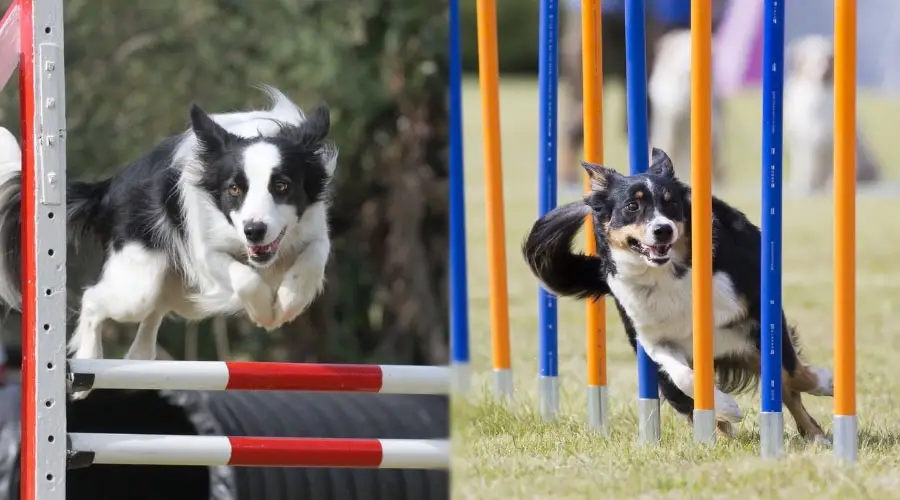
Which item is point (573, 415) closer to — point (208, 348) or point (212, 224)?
point (212, 224)

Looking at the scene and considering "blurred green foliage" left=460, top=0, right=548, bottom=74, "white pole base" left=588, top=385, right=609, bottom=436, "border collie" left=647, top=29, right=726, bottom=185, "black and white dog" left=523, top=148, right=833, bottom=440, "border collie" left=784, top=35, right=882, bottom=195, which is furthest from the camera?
"blurred green foliage" left=460, top=0, right=548, bottom=74

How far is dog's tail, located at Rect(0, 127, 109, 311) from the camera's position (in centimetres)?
296

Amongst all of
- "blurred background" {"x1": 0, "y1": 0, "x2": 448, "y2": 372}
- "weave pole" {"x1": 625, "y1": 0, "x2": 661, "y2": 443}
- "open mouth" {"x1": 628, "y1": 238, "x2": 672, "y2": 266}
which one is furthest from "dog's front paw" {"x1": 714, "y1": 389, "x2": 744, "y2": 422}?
"blurred background" {"x1": 0, "y1": 0, "x2": 448, "y2": 372}

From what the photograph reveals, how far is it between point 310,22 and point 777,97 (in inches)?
218

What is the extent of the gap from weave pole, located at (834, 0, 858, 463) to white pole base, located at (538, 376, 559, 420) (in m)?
1.07

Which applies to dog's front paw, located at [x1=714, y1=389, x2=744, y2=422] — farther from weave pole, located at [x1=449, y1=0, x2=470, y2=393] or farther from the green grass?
weave pole, located at [x1=449, y1=0, x2=470, y2=393]

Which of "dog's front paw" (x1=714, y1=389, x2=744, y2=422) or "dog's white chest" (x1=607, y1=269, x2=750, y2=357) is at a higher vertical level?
"dog's white chest" (x1=607, y1=269, x2=750, y2=357)

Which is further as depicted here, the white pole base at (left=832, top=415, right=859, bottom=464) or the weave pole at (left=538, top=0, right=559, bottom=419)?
the weave pole at (left=538, top=0, right=559, bottom=419)

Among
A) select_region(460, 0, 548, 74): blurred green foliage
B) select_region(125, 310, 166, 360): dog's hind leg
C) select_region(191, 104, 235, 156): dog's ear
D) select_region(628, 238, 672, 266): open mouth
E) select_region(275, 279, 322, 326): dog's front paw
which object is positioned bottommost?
select_region(125, 310, 166, 360): dog's hind leg

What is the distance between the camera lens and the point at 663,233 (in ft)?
9.56

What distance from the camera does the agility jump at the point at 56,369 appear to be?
8.49 ft

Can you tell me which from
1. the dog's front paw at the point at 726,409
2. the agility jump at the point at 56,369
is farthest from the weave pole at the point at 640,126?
the agility jump at the point at 56,369

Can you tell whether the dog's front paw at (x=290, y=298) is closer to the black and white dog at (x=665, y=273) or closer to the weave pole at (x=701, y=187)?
the black and white dog at (x=665, y=273)

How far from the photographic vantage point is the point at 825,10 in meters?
13.0
